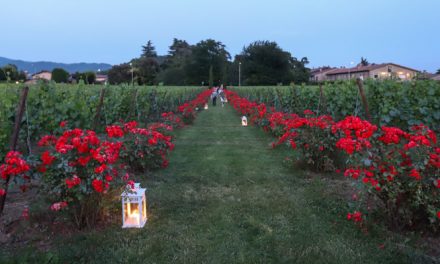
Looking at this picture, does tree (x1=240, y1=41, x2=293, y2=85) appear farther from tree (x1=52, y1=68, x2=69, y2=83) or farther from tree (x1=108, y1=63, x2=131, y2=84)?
tree (x1=52, y1=68, x2=69, y2=83)

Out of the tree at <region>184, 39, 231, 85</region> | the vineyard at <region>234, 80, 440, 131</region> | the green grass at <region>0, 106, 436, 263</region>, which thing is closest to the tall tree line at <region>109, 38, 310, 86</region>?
the tree at <region>184, 39, 231, 85</region>

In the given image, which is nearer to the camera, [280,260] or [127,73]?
[280,260]

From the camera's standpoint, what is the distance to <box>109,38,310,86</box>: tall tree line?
6575 centimetres

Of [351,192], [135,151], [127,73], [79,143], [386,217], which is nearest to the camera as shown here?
[79,143]

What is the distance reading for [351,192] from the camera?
4.93 meters

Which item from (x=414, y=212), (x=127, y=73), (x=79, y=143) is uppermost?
(x=127, y=73)

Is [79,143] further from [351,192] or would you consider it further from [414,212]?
[351,192]

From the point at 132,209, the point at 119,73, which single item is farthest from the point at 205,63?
the point at 132,209

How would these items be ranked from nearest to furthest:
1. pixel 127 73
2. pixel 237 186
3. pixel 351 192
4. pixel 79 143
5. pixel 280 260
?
pixel 280 260
pixel 79 143
pixel 351 192
pixel 237 186
pixel 127 73

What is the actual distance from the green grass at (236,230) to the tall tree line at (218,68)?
57.1 m

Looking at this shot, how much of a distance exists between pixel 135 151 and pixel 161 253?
2.98m

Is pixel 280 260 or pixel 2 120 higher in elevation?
pixel 2 120

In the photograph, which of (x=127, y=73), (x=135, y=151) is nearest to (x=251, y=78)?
(x=127, y=73)

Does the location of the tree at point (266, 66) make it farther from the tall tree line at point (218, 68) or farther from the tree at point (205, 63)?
the tree at point (205, 63)
